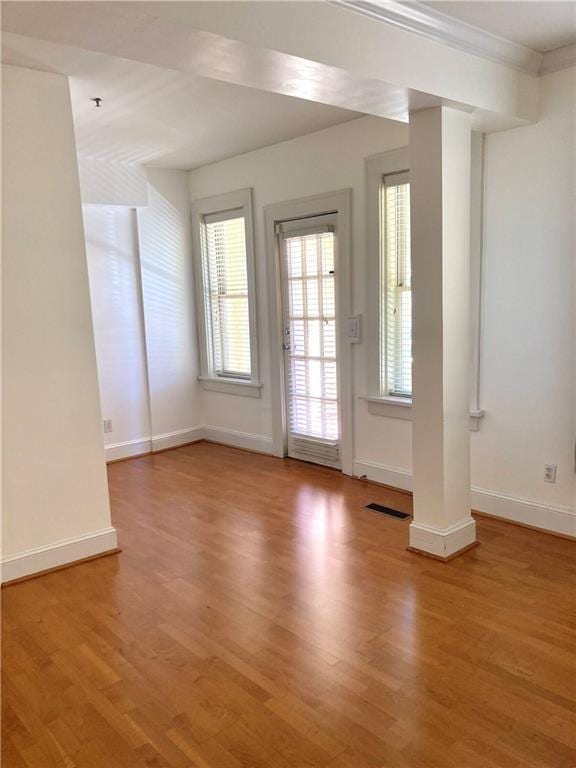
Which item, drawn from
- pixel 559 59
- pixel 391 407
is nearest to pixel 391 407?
pixel 391 407

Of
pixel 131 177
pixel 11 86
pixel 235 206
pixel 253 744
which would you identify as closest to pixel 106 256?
pixel 131 177

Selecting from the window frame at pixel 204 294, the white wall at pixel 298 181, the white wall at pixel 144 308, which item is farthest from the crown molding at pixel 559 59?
the white wall at pixel 144 308

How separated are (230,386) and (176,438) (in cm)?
76

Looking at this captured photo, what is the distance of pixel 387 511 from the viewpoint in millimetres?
3777

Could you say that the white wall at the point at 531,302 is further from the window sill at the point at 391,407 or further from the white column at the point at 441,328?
the window sill at the point at 391,407

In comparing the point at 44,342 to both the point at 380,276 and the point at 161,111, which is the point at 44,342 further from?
the point at 380,276

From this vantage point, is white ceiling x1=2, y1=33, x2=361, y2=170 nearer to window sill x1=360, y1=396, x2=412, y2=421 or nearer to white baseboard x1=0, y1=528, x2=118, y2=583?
window sill x1=360, y1=396, x2=412, y2=421

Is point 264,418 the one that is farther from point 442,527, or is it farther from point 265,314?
point 442,527

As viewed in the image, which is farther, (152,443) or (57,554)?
(152,443)

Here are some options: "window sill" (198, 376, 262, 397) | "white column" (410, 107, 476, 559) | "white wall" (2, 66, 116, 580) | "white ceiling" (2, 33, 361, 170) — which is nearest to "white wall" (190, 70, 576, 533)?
"white column" (410, 107, 476, 559)

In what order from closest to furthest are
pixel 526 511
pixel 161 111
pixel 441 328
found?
pixel 441 328 → pixel 526 511 → pixel 161 111

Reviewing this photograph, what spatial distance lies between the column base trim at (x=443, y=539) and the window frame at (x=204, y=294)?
7.74 ft

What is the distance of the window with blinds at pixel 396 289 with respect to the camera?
12.8 feet

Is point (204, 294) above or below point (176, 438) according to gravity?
above
